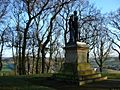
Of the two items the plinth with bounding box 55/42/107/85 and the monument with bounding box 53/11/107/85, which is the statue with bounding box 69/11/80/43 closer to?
the monument with bounding box 53/11/107/85

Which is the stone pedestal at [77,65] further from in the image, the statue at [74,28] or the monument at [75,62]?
the statue at [74,28]

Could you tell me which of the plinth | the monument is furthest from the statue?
the plinth

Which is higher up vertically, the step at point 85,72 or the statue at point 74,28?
the statue at point 74,28

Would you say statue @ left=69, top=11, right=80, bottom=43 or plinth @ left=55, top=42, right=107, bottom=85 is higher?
statue @ left=69, top=11, right=80, bottom=43

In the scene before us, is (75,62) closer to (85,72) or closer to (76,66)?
(76,66)

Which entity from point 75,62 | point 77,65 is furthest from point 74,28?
point 77,65

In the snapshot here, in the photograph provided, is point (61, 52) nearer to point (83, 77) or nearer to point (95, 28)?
point (95, 28)

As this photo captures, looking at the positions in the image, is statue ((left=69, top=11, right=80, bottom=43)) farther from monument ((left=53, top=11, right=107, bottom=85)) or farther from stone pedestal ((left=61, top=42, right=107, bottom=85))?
stone pedestal ((left=61, top=42, right=107, bottom=85))

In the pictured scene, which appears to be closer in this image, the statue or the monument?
the monument

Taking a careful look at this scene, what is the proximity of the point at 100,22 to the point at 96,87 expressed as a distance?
3171cm

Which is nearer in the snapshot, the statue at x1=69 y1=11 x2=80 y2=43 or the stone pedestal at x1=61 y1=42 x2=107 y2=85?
the stone pedestal at x1=61 y1=42 x2=107 y2=85

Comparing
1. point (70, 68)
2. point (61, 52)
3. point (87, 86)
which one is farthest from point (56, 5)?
point (61, 52)

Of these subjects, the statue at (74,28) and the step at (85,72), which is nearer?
the step at (85,72)

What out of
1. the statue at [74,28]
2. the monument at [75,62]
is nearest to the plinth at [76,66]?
the monument at [75,62]
